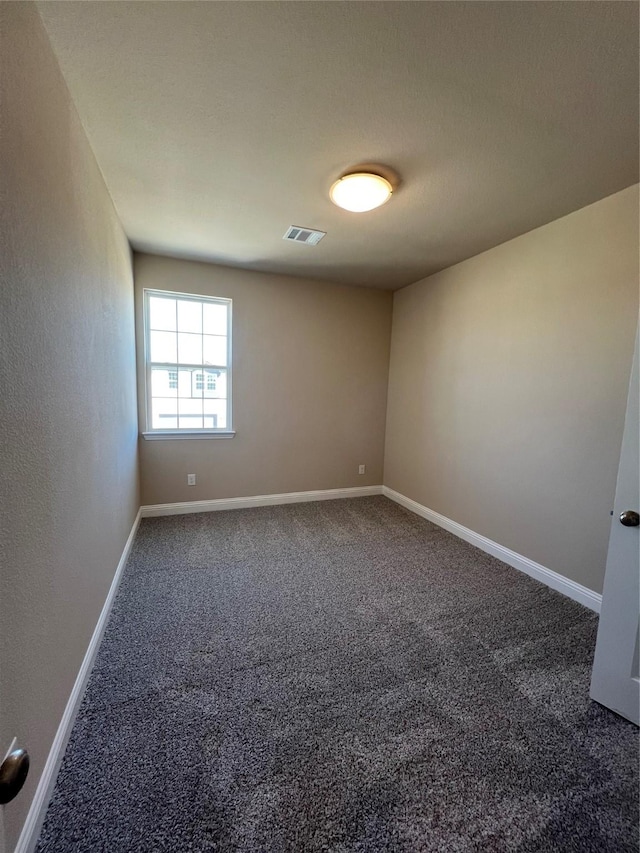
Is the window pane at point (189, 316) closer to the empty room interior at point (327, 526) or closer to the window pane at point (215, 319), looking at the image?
the window pane at point (215, 319)

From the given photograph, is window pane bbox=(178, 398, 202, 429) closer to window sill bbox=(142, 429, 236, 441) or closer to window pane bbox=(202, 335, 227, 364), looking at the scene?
window sill bbox=(142, 429, 236, 441)

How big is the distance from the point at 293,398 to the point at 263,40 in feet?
9.57

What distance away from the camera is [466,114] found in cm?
150

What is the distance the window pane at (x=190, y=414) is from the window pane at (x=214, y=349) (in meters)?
0.45

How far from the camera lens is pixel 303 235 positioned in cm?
272

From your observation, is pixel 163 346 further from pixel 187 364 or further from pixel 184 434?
pixel 184 434

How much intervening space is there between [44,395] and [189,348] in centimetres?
253

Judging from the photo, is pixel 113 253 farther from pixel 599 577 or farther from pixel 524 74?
pixel 599 577

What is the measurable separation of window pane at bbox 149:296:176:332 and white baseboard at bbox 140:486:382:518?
6.01 feet

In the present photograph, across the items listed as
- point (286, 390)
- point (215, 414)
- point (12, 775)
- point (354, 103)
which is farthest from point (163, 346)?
point (12, 775)

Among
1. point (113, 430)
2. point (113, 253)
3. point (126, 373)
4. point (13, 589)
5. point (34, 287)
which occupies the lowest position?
point (13, 589)

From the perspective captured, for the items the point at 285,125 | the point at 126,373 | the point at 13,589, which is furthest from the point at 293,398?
the point at 13,589

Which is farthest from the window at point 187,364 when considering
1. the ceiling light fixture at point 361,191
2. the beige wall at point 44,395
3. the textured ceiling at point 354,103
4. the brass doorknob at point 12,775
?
the brass doorknob at point 12,775

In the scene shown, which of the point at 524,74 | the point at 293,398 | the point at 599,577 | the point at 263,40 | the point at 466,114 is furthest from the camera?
the point at 293,398
